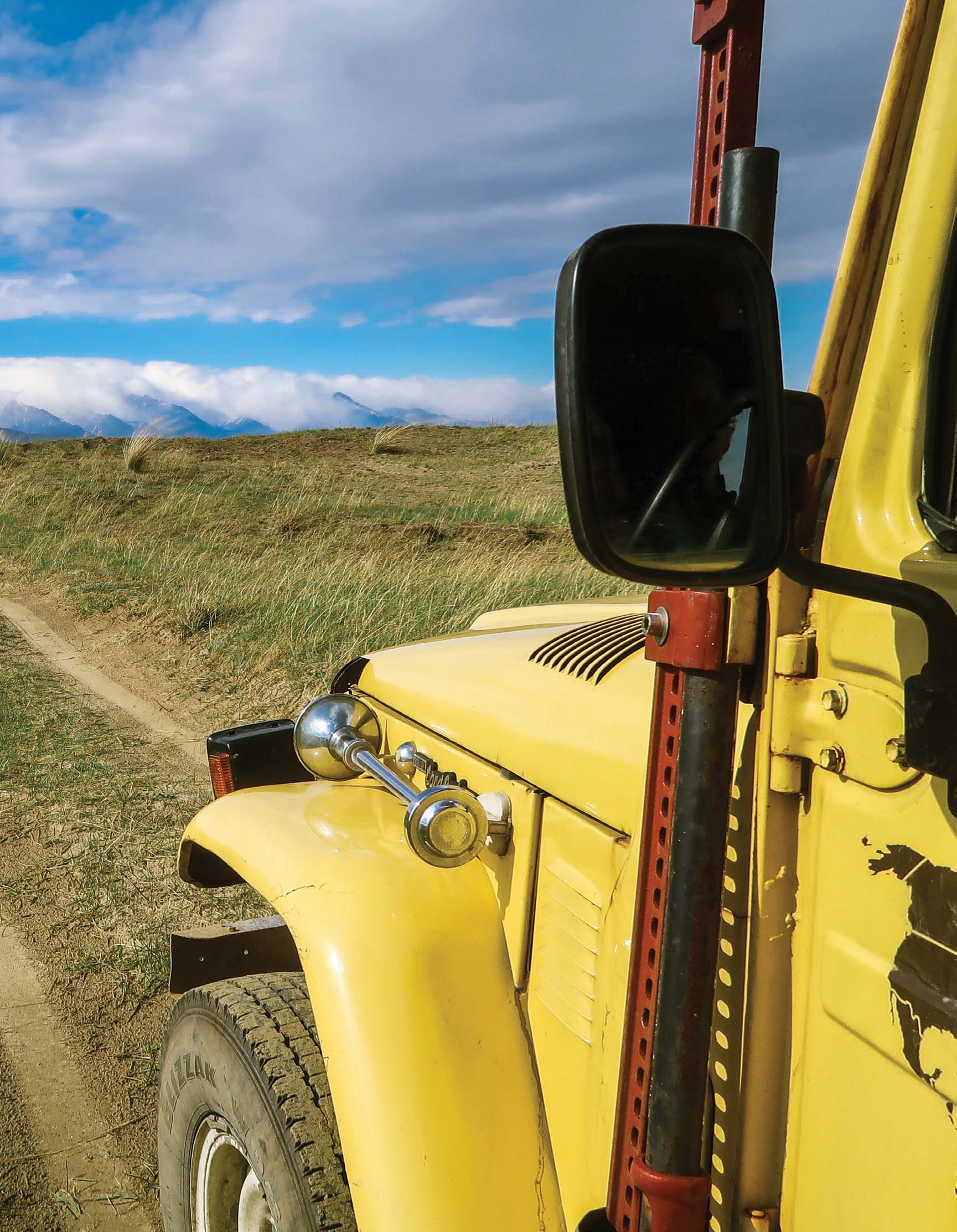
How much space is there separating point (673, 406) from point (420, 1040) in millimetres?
1079

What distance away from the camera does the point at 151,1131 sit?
2.90 m

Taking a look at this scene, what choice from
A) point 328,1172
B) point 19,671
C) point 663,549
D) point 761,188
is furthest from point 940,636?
point 19,671

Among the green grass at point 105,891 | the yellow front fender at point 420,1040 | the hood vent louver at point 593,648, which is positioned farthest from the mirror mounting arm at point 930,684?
the green grass at point 105,891

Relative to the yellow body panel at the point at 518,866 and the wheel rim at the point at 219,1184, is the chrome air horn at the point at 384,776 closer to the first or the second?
the yellow body panel at the point at 518,866

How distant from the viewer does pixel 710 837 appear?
3.62ft

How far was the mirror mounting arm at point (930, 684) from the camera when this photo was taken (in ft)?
2.79

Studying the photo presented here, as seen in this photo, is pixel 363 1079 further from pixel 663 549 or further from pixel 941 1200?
pixel 663 549

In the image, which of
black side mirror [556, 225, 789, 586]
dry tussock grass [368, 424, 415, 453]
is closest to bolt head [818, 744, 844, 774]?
black side mirror [556, 225, 789, 586]

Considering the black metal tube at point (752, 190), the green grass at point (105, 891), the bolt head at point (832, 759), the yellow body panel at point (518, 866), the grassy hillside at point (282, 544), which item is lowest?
the green grass at point (105, 891)

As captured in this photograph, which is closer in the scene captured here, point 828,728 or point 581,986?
point 828,728

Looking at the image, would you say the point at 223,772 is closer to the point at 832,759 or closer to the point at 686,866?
the point at 686,866

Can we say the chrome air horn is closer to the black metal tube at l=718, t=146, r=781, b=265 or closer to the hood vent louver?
the hood vent louver

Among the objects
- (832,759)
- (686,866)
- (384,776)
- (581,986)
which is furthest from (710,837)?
(384,776)

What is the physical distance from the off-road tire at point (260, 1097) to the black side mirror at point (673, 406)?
125 cm
